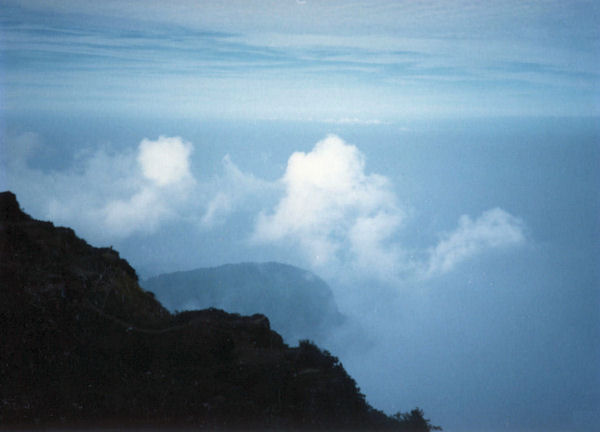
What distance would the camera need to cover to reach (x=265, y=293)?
20.8m

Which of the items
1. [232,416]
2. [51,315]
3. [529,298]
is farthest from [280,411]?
[529,298]

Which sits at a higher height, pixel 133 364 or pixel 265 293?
pixel 265 293

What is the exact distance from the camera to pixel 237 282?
70.1 feet

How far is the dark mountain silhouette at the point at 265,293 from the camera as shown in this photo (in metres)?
17.7

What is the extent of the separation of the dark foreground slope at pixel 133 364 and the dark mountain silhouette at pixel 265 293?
7550mm

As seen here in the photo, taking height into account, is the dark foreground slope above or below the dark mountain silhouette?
below

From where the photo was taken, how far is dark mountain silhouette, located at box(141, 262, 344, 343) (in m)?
17.7

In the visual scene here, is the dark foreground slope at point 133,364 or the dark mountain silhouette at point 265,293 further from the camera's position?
the dark mountain silhouette at point 265,293

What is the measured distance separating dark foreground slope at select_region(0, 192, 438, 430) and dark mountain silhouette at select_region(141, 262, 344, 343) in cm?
755

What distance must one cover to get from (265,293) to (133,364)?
45.6 feet

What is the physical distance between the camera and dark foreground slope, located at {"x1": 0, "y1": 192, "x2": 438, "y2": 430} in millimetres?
6434

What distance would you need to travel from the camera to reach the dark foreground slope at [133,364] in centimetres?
643

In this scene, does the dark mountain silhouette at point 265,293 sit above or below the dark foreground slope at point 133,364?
above

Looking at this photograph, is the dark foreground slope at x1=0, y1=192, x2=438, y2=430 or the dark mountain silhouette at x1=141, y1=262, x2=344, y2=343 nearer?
the dark foreground slope at x1=0, y1=192, x2=438, y2=430
